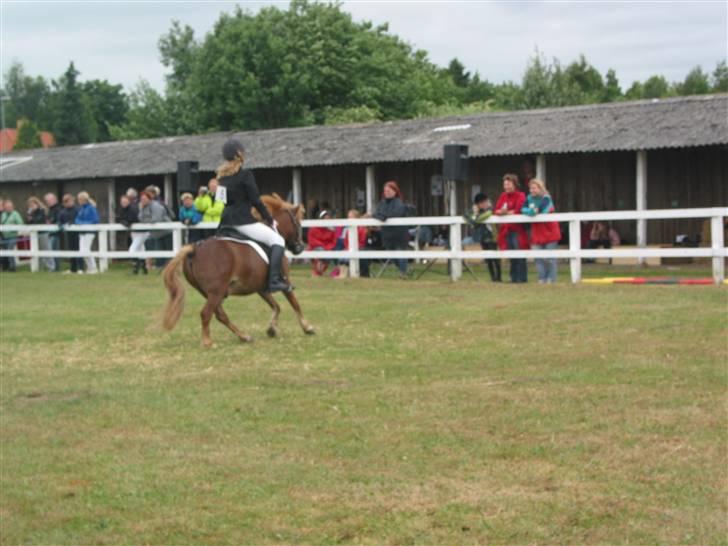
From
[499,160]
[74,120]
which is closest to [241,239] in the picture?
[499,160]

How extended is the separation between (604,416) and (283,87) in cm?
5475

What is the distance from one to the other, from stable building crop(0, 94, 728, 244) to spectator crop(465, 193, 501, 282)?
5.08 meters

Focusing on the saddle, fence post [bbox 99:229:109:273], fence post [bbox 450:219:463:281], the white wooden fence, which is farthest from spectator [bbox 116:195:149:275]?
the saddle

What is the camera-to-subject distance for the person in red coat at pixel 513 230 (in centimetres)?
2280

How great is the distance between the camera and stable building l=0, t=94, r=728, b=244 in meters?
30.3

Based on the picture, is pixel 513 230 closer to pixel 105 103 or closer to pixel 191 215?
pixel 191 215

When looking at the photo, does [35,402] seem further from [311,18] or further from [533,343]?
[311,18]

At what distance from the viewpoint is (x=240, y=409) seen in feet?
36.0

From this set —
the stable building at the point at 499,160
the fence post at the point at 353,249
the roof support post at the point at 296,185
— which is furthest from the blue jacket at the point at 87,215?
the fence post at the point at 353,249

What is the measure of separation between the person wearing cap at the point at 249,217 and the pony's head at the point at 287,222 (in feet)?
2.43

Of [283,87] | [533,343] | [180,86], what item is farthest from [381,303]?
[180,86]

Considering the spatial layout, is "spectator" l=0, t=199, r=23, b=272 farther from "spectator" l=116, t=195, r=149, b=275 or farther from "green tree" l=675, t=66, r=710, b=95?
"green tree" l=675, t=66, r=710, b=95

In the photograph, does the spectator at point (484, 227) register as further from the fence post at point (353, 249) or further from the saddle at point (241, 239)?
the saddle at point (241, 239)

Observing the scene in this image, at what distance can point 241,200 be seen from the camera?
15.4m
